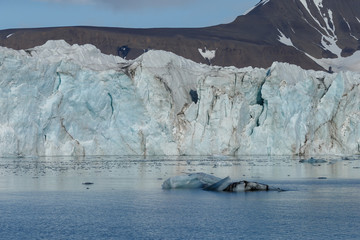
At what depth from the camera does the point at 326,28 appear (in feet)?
403

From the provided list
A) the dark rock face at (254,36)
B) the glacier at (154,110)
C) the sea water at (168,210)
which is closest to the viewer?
the sea water at (168,210)

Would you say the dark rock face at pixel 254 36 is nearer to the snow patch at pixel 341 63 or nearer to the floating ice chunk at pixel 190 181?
the snow patch at pixel 341 63

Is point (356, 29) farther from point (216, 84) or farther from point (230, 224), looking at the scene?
point (230, 224)

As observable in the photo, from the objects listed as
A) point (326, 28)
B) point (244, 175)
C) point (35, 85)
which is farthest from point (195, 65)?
point (326, 28)

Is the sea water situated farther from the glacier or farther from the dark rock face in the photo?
the dark rock face

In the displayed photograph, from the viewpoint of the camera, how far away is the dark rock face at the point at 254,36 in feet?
296

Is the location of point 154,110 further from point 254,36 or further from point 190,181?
point 254,36

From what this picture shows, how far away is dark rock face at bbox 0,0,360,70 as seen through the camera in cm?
9019

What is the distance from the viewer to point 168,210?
15102 mm

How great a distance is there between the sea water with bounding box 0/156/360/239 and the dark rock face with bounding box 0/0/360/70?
2676 inches

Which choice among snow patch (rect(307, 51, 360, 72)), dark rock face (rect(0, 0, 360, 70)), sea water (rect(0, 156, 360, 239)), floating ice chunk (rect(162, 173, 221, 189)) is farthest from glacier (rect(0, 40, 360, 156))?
snow patch (rect(307, 51, 360, 72))

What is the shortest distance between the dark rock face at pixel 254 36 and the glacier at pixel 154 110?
43914mm

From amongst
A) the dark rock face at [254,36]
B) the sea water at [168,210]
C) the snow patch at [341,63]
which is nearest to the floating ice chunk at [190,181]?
the sea water at [168,210]

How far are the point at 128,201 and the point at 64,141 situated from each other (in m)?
25.5
